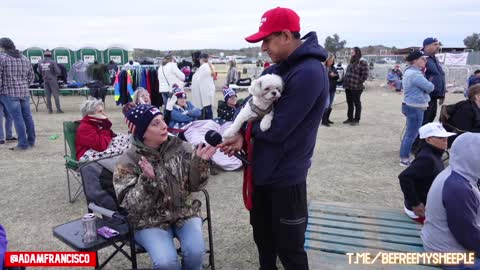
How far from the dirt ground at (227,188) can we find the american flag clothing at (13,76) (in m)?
1.11

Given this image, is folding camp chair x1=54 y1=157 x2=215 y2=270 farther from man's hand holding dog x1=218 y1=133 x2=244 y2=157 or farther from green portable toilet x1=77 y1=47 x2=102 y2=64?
green portable toilet x1=77 y1=47 x2=102 y2=64

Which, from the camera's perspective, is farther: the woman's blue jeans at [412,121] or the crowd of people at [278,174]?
the woman's blue jeans at [412,121]

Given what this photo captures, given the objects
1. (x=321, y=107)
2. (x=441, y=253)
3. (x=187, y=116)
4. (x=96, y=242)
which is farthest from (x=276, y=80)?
(x=187, y=116)

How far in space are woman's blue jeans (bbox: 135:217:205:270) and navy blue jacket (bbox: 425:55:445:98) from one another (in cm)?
513

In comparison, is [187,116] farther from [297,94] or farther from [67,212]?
[297,94]

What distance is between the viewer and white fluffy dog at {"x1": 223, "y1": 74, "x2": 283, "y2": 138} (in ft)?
6.91

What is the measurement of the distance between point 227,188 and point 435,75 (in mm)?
3930

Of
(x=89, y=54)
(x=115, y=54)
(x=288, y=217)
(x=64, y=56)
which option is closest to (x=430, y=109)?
(x=288, y=217)

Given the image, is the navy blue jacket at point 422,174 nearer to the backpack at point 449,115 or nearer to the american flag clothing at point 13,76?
the backpack at point 449,115

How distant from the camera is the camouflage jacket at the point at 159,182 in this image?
245 cm

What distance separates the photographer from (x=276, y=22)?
6.73 ft

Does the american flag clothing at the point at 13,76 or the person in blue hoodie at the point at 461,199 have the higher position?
the american flag clothing at the point at 13,76

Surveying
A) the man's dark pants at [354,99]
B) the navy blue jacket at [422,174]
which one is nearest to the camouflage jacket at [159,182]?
the navy blue jacket at [422,174]

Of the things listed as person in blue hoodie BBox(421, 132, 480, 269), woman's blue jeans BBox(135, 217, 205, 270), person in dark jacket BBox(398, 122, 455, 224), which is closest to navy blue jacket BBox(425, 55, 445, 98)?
person in dark jacket BBox(398, 122, 455, 224)
